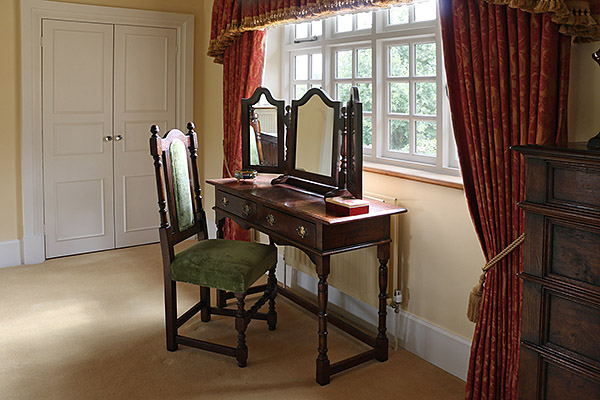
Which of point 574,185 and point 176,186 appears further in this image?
point 176,186

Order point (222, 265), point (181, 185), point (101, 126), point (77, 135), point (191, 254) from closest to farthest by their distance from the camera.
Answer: point (222, 265) → point (191, 254) → point (181, 185) → point (77, 135) → point (101, 126)

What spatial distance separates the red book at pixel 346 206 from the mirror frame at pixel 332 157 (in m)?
0.22

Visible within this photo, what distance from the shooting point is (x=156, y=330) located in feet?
11.5

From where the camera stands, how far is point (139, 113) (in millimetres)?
5148

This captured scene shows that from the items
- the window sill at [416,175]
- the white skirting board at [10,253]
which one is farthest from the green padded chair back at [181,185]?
the white skirting board at [10,253]

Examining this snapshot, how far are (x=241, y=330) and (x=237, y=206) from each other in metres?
0.76

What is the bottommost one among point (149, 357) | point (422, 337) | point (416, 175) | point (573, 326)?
point (149, 357)

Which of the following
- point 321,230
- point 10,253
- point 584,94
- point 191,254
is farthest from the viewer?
point 10,253

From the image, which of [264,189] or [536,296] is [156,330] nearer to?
[264,189]

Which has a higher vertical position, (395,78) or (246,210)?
(395,78)

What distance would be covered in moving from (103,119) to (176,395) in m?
2.92

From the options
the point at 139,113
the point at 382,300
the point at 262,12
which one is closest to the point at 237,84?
the point at 262,12

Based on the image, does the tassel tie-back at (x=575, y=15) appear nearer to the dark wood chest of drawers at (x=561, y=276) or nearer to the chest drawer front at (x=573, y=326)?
the dark wood chest of drawers at (x=561, y=276)

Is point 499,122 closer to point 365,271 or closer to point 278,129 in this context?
point 365,271
